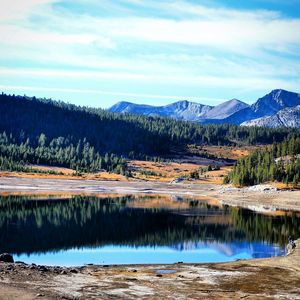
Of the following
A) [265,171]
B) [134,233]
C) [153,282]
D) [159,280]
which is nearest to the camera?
[153,282]

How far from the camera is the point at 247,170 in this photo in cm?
17612

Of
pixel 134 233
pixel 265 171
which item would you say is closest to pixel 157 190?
pixel 265 171

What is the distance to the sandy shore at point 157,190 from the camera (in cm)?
13850

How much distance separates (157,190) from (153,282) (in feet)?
465

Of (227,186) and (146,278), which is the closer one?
(146,278)

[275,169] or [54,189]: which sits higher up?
[275,169]

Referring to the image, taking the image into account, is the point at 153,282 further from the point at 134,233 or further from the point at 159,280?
the point at 134,233

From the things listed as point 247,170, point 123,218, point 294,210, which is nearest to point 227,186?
point 247,170

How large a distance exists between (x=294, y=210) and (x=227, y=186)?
61.8 meters

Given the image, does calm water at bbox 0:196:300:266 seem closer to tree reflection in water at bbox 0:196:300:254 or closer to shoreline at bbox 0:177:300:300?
tree reflection in water at bbox 0:196:300:254

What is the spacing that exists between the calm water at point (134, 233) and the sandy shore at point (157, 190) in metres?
23.4

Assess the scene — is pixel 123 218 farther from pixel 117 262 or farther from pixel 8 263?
pixel 8 263

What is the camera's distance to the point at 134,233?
2995 inches

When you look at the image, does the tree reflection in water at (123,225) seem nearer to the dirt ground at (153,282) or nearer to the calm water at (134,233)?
the calm water at (134,233)
